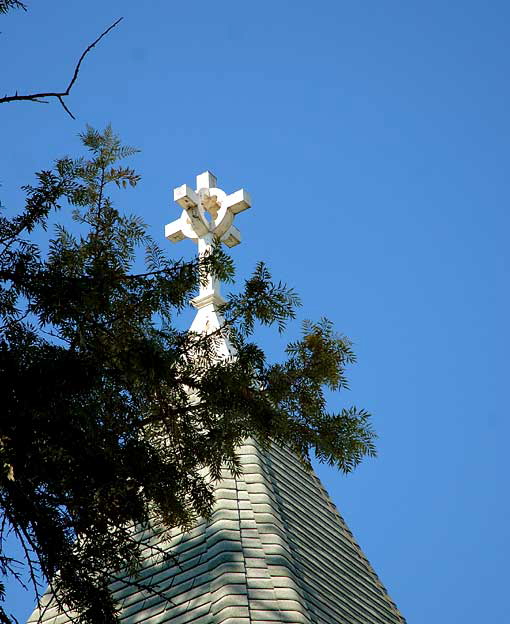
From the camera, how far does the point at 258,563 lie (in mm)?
9344

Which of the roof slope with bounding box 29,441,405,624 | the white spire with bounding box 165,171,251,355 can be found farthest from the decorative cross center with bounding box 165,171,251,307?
the roof slope with bounding box 29,441,405,624

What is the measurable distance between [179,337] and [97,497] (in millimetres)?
1126

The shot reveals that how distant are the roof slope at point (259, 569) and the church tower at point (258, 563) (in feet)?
0.03

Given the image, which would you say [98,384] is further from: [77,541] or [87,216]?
[87,216]

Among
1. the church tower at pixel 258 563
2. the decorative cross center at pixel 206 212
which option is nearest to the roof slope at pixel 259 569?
the church tower at pixel 258 563

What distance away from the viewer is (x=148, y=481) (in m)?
6.84

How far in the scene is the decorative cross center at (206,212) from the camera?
1370cm

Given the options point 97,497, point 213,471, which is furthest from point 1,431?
point 213,471

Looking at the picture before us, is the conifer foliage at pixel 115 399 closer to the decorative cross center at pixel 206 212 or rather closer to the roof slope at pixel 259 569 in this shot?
the roof slope at pixel 259 569

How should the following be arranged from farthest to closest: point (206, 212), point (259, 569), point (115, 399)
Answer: point (206, 212) → point (259, 569) → point (115, 399)

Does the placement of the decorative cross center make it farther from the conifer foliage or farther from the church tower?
the conifer foliage

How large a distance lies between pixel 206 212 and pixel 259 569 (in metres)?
5.62

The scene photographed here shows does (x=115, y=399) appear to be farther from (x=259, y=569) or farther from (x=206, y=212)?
(x=206, y=212)

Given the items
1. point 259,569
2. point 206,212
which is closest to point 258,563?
point 259,569
